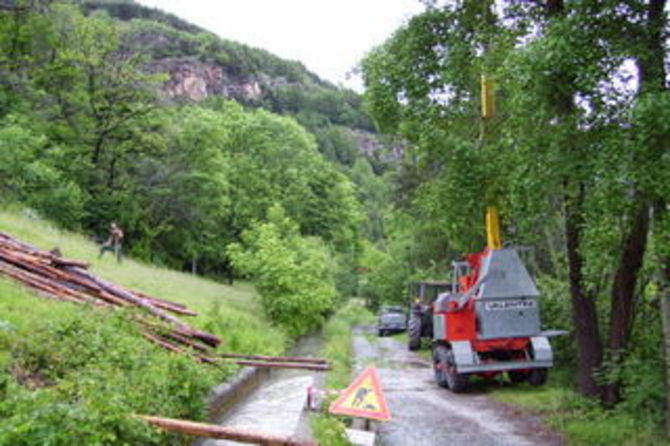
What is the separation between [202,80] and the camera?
149250 millimetres

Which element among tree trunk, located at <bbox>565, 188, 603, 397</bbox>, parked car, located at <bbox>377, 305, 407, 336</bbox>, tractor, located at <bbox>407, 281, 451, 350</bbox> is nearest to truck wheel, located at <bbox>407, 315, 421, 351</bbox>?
tractor, located at <bbox>407, 281, 451, 350</bbox>

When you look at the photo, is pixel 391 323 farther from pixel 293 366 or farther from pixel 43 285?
pixel 43 285

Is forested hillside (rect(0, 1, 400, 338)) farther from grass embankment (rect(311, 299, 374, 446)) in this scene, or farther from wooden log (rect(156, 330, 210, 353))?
wooden log (rect(156, 330, 210, 353))

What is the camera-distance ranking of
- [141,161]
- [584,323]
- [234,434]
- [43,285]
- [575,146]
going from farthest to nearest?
[141,161] < [43,285] < [584,323] < [575,146] < [234,434]

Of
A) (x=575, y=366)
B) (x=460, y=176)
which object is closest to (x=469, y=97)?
(x=460, y=176)

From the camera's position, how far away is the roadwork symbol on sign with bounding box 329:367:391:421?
26.3 ft

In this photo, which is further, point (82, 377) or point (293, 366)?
point (293, 366)

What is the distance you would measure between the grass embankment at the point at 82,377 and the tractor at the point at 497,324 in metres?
5.05

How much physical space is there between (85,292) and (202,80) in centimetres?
14389

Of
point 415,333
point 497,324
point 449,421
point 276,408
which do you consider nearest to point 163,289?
point 415,333

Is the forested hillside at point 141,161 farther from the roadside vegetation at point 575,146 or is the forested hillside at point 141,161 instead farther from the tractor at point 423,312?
the roadside vegetation at point 575,146

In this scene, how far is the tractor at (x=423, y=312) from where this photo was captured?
24.7 m

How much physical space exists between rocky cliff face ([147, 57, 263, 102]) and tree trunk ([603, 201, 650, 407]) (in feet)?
433

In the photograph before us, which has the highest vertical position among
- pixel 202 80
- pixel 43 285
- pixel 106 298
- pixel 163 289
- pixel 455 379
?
pixel 202 80
